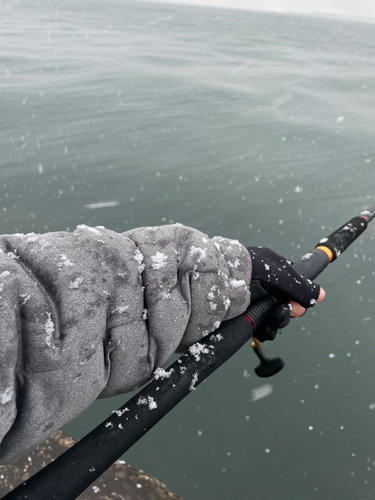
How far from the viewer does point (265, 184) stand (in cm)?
670

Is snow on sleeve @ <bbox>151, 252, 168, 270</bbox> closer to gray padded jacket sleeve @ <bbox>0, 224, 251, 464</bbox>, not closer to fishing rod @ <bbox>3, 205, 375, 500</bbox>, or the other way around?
gray padded jacket sleeve @ <bbox>0, 224, 251, 464</bbox>

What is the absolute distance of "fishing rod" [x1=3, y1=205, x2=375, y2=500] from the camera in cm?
88

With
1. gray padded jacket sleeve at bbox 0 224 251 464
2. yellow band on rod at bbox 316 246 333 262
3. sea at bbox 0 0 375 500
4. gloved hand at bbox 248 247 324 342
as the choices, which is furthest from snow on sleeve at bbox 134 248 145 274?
sea at bbox 0 0 375 500

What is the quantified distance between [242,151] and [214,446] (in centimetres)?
672

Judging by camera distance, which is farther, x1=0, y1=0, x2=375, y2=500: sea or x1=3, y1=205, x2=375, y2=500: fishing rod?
x1=0, y1=0, x2=375, y2=500: sea

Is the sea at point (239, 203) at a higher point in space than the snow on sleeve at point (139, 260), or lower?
lower

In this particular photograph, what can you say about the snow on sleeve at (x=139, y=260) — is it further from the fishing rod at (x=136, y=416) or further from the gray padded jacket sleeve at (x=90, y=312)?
the fishing rod at (x=136, y=416)

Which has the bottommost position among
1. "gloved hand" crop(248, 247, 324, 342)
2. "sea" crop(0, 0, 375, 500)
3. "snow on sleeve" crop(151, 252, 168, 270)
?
"sea" crop(0, 0, 375, 500)

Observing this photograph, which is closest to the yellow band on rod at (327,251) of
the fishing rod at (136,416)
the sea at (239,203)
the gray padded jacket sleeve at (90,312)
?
the fishing rod at (136,416)

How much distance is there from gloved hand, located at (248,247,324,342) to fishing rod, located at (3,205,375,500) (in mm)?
56

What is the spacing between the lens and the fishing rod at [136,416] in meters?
0.88

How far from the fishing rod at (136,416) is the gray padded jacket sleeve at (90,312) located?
2.9 inches

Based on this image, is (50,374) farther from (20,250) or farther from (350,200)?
(350,200)

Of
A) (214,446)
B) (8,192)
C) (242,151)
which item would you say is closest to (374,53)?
(242,151)
